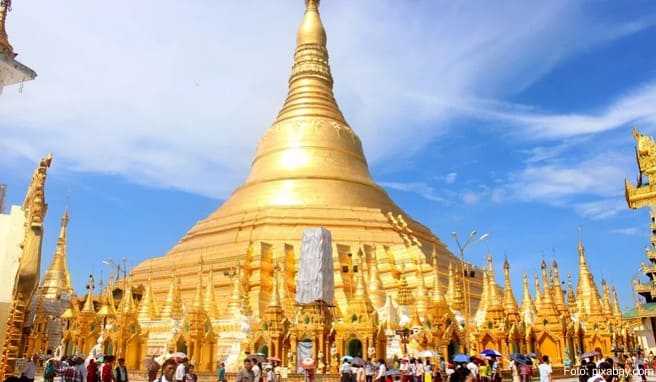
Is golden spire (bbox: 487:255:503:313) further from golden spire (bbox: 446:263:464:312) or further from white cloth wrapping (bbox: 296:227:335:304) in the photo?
white cloth wrapping (bbox: 296:227:335:304)

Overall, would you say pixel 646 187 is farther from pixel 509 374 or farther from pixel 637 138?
pixel 509 374

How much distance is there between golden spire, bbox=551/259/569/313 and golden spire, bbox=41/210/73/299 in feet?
90.9

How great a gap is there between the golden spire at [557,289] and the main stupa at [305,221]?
158 inches

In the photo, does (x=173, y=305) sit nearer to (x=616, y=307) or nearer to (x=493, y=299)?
(x=493, y=299)

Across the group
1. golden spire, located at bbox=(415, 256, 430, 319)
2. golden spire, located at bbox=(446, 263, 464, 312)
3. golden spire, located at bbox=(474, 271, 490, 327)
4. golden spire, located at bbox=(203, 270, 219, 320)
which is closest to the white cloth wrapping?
golden spire, located at bbox=(415, 256, 430, 319)

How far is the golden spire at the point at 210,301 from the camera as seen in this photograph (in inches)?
1021

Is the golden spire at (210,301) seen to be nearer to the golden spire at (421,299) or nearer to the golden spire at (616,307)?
the golden spire at (421,299)

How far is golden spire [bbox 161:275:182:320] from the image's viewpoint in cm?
2584

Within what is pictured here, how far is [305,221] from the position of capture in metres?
32.2

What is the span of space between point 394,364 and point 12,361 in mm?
12480

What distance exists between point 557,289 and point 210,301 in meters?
17.5

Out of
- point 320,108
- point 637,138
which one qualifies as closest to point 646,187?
point 637,138

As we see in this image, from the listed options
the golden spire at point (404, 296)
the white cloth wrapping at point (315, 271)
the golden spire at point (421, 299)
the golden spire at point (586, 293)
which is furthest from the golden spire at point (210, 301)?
the golden spire at point (586, 293)

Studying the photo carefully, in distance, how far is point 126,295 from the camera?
27.3 metres
